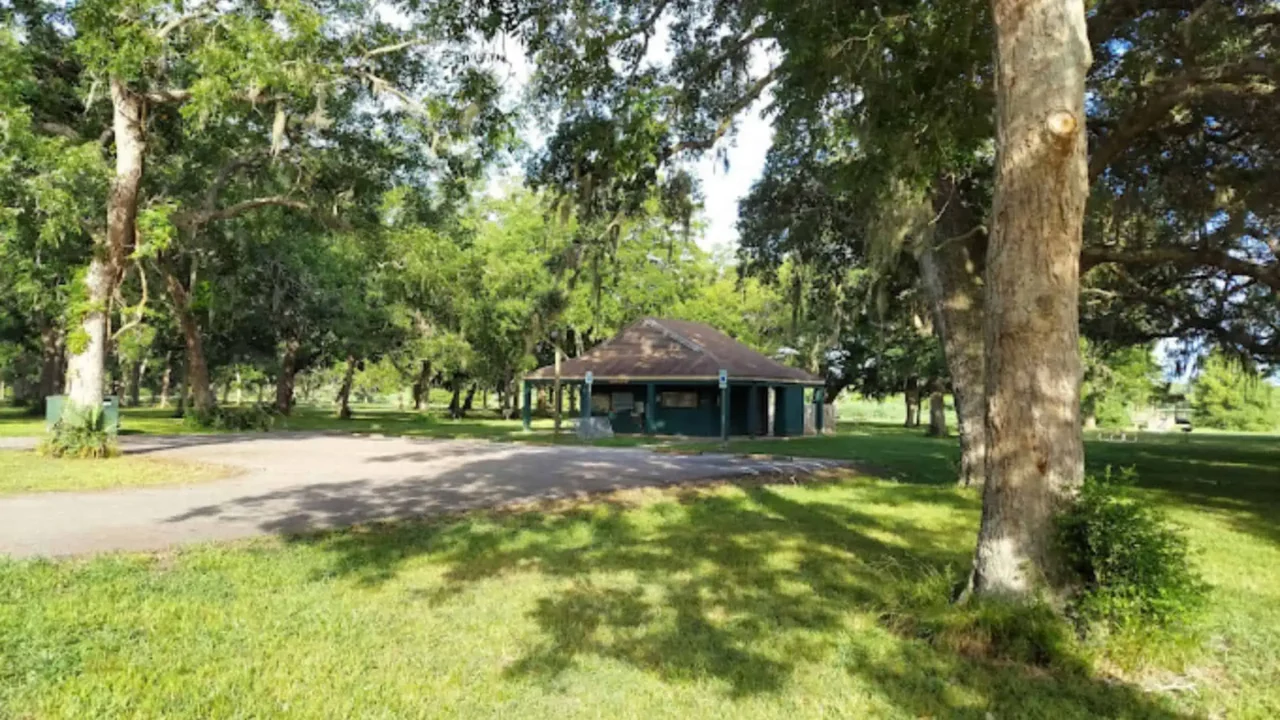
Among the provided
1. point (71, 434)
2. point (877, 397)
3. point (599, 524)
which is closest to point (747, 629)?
point (599, 524)

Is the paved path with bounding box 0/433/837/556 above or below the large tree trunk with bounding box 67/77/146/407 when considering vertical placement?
below

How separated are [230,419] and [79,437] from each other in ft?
36.5

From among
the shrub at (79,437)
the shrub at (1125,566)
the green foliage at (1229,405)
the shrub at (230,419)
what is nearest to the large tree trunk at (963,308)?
the shrub at (1125,566)

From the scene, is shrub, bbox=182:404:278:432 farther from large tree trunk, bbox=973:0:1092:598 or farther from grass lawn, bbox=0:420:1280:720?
large tree trunk, bbox=973:0:1092:598

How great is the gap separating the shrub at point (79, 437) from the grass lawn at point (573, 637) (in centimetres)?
962

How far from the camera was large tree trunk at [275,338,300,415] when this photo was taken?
34178 mm

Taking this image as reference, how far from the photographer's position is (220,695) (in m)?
3.64

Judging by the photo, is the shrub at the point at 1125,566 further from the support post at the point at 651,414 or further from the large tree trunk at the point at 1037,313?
the support post at the point at 651,414

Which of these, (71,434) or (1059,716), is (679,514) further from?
(71,434)

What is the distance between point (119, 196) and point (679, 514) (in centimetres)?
1251

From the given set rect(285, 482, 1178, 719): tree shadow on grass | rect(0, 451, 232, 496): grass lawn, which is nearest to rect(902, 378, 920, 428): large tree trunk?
rect(285, 482, 1178, 719): tree shadow on grass

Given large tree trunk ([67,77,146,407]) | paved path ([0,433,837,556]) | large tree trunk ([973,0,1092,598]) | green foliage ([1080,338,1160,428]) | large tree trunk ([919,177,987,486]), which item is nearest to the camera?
large tree trunk ([973,0,1092,598])

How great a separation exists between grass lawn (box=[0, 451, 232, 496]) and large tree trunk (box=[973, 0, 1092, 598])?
10900 mm

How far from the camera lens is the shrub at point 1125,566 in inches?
173
